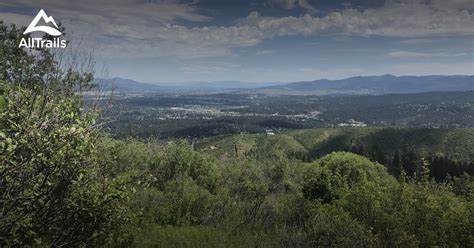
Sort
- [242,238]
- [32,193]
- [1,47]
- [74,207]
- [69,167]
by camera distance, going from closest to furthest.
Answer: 1. [32,193]
2. [69,167]
3. [74,207]
4. [242,238]
5. [1,47]

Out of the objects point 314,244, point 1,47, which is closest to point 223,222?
point 314,244

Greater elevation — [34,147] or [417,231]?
[34,147]

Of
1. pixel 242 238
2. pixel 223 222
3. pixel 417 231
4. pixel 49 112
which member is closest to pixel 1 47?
pixel 223 222

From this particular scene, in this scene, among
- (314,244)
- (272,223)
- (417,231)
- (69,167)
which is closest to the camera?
(69,167)

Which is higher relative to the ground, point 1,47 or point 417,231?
point 1,47

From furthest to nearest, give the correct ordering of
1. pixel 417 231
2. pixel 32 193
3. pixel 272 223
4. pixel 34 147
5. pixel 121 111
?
pixel 272 223 → pixel 417 231 → pixel 121 111 → pixel 32 193 → pixel 34 147

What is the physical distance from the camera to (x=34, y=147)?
721cm

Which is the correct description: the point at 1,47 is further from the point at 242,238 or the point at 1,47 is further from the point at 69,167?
the point at 69,167

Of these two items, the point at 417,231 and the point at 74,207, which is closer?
the point at 74,207

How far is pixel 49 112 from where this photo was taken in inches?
311

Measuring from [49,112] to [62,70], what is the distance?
4.50 metres

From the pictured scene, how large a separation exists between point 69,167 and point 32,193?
3.11ft

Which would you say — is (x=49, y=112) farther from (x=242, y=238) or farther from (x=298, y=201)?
(x=298, y=201)

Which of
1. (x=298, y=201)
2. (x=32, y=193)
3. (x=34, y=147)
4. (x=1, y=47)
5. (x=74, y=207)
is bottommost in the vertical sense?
(x=298, y=201)
